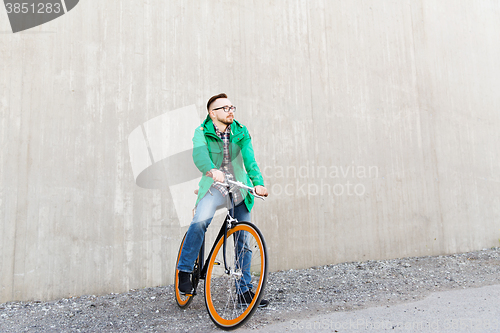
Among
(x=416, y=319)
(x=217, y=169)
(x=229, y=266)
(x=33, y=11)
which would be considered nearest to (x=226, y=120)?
(x=217, y=169)

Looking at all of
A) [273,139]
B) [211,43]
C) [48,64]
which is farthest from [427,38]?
[48,64]

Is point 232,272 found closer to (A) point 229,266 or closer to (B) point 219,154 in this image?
(A) point 229,266

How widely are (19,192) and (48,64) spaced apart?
1.28m

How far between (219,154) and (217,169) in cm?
16

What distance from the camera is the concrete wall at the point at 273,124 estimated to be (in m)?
2.98

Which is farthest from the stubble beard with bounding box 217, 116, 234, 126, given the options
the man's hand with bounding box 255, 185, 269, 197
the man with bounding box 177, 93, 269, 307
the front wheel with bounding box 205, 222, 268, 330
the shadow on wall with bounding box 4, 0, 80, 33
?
the shadow on wall with bounding box 4, 0, 80, 33

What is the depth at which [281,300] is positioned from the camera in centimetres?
263

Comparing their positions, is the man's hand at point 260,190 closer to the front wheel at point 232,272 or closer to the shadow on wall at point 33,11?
the front wheel at point 232,272

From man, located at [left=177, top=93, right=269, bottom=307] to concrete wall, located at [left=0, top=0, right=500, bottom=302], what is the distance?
1019mm

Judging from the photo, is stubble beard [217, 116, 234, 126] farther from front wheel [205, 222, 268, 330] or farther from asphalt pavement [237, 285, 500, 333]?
asphalt pavement [237, 285, 500, 333]

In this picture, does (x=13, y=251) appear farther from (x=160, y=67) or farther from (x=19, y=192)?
(x=160, y=67)

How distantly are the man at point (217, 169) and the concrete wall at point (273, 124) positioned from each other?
3.34 ft

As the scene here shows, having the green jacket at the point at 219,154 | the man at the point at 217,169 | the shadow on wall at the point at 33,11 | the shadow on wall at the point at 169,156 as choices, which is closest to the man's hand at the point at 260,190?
the man at the point at 217,169

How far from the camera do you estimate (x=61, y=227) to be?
295 centimetres
